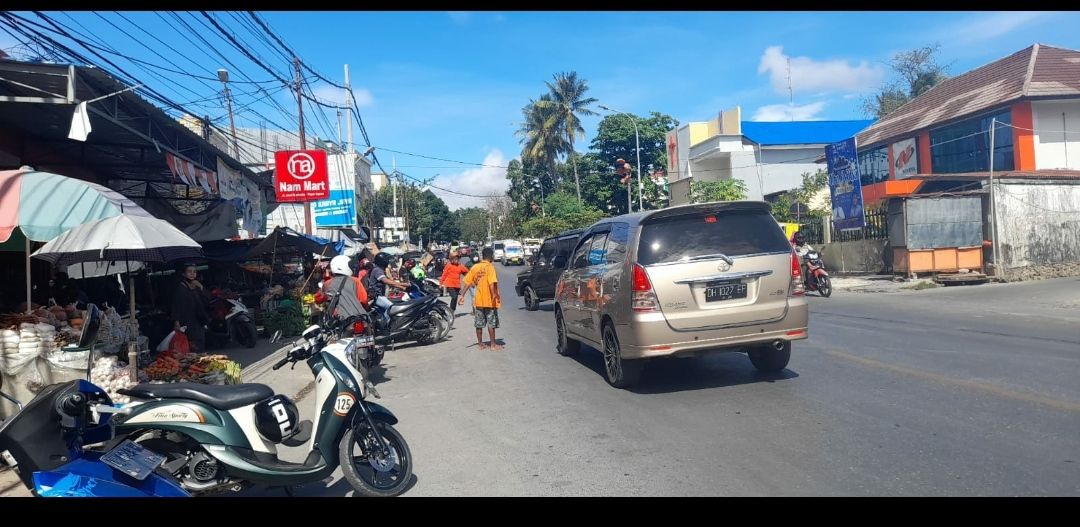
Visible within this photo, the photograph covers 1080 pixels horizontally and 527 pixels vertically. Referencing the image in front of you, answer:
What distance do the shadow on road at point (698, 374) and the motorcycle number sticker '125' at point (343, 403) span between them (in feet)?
11.5

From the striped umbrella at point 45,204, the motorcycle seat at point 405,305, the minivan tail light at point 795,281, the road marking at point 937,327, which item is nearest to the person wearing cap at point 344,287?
the striped umbrella at point 45,204

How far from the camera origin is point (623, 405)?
6961 mm

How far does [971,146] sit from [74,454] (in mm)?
31703

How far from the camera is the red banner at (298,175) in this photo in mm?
20672

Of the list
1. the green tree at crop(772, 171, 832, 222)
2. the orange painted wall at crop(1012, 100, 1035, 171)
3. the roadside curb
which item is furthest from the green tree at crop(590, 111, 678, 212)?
the roadside curb

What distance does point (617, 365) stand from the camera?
7.62 meters

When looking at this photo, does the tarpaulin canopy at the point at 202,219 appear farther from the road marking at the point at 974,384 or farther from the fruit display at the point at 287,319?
the road marking at the point at 974,384

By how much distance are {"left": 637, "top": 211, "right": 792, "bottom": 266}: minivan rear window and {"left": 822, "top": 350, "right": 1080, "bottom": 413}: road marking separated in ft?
6.42

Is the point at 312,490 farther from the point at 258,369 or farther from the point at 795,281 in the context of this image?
the point at 258,369

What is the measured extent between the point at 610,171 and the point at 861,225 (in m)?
33.4

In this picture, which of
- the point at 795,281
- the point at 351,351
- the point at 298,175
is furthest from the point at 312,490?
the point at 298,175

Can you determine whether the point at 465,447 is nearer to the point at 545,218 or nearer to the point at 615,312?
the point at 615,312

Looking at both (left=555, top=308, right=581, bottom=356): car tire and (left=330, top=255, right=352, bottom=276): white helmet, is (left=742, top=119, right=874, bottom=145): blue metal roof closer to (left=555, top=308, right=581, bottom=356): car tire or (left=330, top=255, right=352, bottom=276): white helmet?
(left=555, top=308, right=581, bottom=356): car tire

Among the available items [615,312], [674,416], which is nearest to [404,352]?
[615,312]
